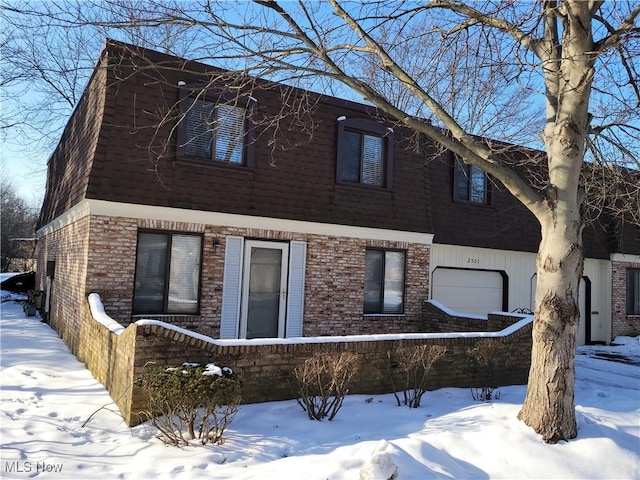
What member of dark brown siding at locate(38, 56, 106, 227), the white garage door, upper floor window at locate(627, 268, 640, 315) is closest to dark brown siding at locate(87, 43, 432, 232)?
dark brown siding at locate(38, 56, 106, 227)

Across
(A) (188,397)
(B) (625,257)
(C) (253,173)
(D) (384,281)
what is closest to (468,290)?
(D) (384,281)

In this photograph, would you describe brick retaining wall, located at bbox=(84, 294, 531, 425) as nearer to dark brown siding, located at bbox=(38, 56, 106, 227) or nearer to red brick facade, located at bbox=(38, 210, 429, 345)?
red brick facade, located at bbox=(38, 210, 429, 345)

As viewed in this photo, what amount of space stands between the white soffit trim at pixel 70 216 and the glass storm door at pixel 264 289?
3069 mm

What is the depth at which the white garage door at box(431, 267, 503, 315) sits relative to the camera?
536 inches

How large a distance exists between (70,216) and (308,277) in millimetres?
5200

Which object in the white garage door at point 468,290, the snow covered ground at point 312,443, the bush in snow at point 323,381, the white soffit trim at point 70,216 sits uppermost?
the white soffit trim at point 70,216

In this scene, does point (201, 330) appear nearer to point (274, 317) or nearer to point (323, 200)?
point (274, 317)

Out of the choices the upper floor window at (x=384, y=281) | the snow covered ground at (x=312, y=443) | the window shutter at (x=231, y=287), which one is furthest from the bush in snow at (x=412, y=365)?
the upper floor window at (x=384, y=281)

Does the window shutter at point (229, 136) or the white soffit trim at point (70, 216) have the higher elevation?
the window shutter at point (229, 136)

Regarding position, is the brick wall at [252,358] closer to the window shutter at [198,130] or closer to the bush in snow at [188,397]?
the bush in snow at [188,397]

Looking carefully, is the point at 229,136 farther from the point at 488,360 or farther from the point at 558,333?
the point at 558,333

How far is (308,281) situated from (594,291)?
36.9 ft

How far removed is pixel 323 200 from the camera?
11.0 meters

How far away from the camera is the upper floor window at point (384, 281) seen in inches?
465
